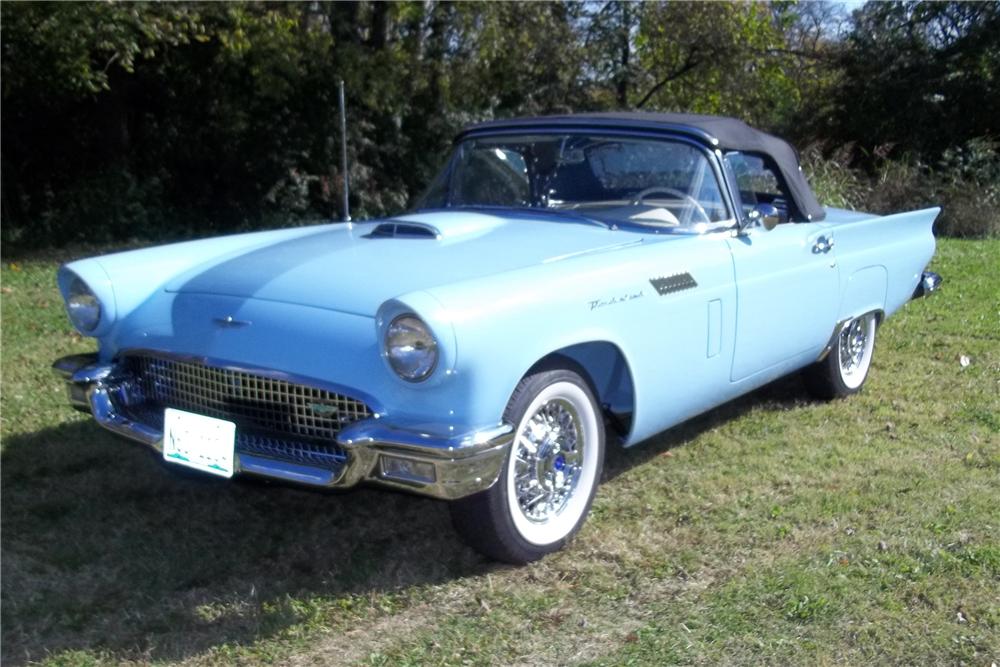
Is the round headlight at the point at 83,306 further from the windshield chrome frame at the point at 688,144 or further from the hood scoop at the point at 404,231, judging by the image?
the windshield chrome frame at the point at 688,144

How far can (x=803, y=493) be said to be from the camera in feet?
14.0

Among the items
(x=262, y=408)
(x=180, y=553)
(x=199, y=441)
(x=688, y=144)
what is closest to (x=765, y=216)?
(x=688, y=144)

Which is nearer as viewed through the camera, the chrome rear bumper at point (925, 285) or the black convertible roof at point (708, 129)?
the black convertible roof at point (708, 129)

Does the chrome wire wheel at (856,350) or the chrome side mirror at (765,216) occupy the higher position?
the chrome side mirror at (765,216)

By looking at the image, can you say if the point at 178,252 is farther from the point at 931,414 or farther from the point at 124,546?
the point at 931,414

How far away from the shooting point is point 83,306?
402 centimetres

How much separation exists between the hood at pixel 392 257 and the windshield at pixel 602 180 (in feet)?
0.60

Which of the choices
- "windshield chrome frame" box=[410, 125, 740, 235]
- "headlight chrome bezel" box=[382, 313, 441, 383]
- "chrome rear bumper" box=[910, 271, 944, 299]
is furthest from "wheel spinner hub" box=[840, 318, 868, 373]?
"headlight chrome bezel" box=[382, 313, 441, 383]

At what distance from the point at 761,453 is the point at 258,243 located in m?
2.36

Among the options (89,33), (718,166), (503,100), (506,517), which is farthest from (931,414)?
(503,100)

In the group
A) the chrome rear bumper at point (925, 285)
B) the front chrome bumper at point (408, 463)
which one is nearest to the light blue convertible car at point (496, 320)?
the front chrome bumper at point (408, 463)

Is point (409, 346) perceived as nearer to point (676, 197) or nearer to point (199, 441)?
point (199, 441)

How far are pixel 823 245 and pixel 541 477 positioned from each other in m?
2.12

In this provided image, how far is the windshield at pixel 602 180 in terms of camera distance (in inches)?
181
